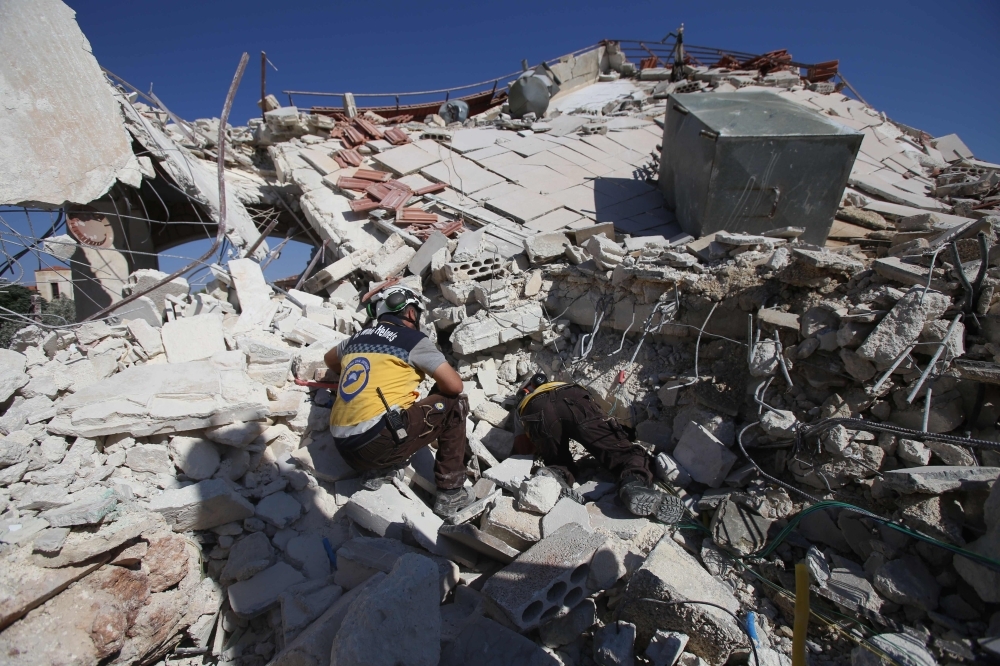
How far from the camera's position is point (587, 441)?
327cm

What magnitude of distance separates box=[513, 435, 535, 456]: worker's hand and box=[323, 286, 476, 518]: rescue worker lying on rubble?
1.75 feet

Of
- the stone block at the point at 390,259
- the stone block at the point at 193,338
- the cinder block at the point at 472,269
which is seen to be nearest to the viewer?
the stone block at the point at 193,338

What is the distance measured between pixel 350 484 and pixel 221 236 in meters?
3.00

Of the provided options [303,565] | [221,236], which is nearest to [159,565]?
[303,565]

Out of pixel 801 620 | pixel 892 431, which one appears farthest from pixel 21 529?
pixel 892 431

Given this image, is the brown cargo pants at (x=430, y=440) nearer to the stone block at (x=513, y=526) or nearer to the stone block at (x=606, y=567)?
the stone block at (x=513, y=526)

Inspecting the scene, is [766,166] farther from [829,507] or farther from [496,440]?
[496,440]

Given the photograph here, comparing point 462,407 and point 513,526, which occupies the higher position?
point 462,407

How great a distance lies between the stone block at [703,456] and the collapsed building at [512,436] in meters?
0.02

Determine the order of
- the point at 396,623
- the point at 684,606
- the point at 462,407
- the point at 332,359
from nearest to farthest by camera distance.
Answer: the point at 396,623
the point at 684,606
the point at 462,407
the point at 332,359

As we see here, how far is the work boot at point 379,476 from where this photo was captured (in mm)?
3117

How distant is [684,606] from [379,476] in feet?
6.26

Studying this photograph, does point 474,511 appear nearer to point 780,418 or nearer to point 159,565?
point 159,565

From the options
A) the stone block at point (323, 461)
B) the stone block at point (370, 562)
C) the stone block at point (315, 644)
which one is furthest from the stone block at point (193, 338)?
the stone block at point (315, 644)
